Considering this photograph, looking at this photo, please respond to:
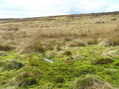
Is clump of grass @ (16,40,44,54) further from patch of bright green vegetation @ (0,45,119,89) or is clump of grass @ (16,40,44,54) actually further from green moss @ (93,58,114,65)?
green moss @ (93,58,114,65)

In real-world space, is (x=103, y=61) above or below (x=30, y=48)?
above

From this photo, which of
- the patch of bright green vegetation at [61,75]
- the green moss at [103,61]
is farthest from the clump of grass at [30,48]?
the green moss at [103,61]

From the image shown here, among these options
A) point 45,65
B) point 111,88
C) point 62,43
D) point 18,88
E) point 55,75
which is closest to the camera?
point 111,88

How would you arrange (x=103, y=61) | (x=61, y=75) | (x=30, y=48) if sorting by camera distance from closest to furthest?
1. (x=61, y=75)
2. (x=103, y=61)
3. (x=30, y=48)

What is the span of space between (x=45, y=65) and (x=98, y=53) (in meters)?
4.66

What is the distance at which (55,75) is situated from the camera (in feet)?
33.0

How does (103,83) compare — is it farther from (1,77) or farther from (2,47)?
(2,47)

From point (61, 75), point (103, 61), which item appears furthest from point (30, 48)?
point (61, 75)

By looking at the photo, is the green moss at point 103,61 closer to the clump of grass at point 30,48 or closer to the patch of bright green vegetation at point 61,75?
the patch of bright green vegetation at point 61,75

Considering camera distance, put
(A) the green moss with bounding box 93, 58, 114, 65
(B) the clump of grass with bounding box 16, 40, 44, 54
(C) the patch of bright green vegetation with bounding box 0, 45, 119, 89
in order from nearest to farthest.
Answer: (C) the patch of bright green vegetation with bounding box 0, 45, 119, 89
(A) the green moss with bounding box 93, 58, 114, 65
(B) the clump of grass with bounding box 16, 40, 44, 54

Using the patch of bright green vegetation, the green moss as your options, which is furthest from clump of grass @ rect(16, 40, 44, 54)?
the green moss

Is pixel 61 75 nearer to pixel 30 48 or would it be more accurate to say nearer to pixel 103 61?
pixel 103 61

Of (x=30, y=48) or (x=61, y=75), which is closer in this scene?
(x=61, y=75)

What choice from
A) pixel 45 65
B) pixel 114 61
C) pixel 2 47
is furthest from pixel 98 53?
pixel 2 47
